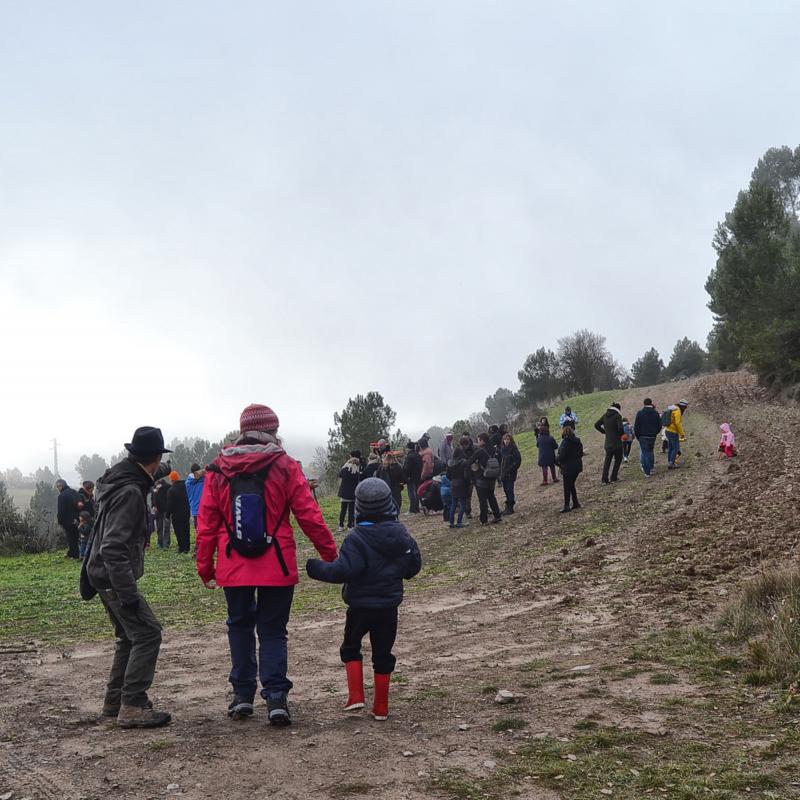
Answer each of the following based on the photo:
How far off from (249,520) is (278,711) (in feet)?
3.89

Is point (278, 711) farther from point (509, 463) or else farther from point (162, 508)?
point (162, 508)

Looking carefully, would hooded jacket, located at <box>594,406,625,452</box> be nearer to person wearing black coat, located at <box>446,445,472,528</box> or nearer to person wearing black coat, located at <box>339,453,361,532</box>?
person wearing black coat, located at <box>446,445,472,528</box>

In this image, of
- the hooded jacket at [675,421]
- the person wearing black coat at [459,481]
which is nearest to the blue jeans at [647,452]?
the hooded jacket at [675,421]

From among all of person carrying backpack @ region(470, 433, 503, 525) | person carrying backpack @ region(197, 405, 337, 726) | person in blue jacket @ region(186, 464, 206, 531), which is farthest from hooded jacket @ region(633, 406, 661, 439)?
person carrying backpack @ region(197, 405, 337, 726)

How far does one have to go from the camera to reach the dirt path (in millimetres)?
4039

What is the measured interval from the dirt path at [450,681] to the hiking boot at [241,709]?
0.06 metres

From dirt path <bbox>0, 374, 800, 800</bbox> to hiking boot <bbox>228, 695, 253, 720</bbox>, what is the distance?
64mm

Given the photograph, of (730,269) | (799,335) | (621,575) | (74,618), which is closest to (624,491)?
(621,575)

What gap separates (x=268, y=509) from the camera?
16.5 feet

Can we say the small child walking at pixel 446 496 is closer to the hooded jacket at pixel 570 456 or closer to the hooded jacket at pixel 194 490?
the hooded jacket at pixel 570 456

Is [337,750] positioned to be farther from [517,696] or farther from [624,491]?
[624,491]

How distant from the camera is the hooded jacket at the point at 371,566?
16.4ft

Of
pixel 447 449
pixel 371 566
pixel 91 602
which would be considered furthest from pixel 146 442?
pixel 447 449

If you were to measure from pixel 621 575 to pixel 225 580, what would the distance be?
6.22 m
